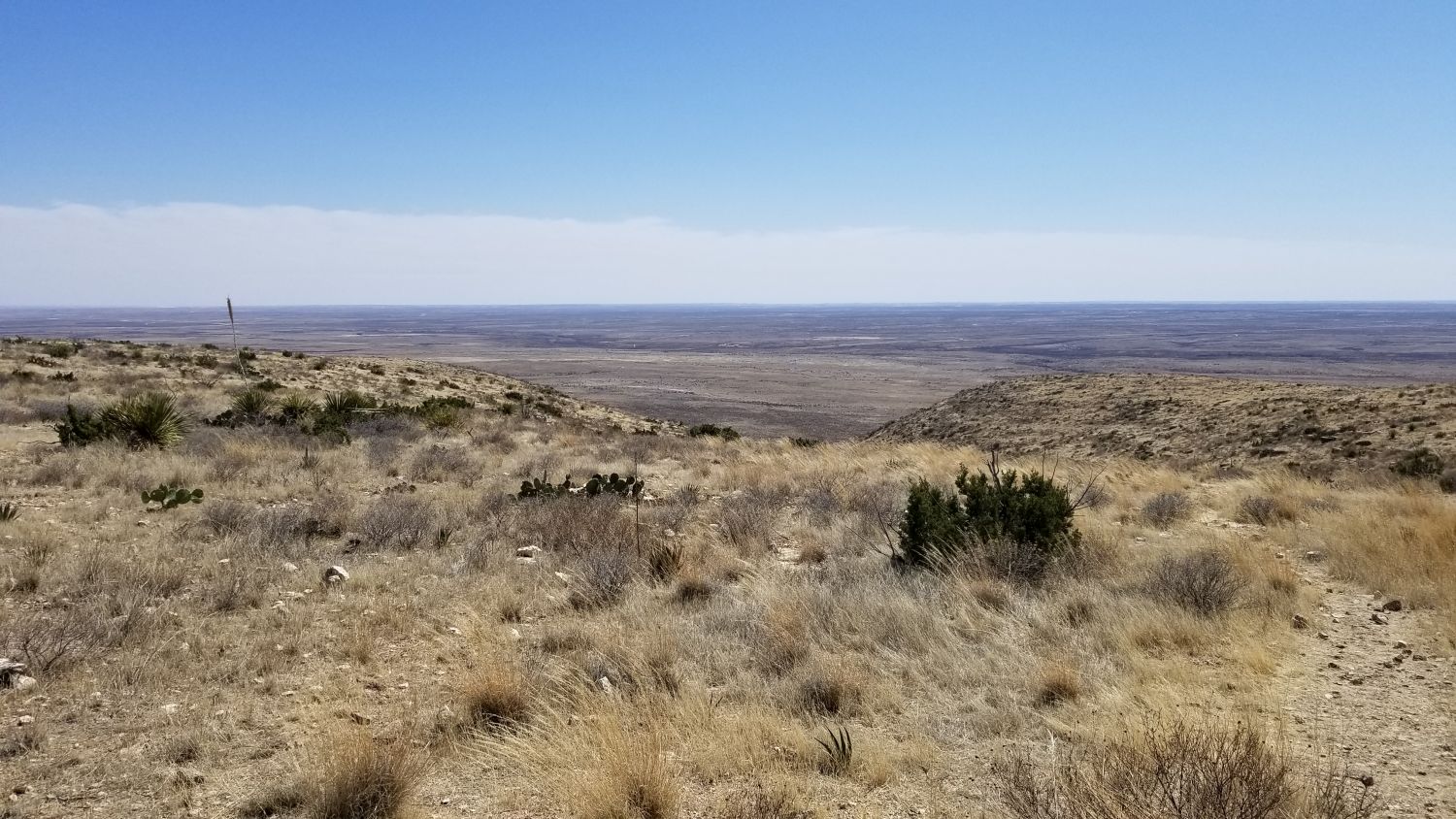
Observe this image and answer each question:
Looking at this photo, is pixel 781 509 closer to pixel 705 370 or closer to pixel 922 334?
pixel 705 370

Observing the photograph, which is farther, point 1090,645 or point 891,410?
point 891,410

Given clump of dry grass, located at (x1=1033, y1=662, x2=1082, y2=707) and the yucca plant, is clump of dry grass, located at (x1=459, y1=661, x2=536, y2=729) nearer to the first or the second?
clump of dry grass, located at (x1=1033, y1=662, x2=1082, y2=707)

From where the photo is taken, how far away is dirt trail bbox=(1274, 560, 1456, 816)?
352 cm

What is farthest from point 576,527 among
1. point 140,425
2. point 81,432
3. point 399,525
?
point 81,432

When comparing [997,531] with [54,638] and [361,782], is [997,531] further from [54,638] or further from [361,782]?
[54,638]

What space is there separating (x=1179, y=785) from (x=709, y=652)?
278 centimetres

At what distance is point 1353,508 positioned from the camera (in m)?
9.38

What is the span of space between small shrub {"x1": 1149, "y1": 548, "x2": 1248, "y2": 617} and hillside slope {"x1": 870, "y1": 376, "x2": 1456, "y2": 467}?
1297cm

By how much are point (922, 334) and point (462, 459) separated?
141711 mm

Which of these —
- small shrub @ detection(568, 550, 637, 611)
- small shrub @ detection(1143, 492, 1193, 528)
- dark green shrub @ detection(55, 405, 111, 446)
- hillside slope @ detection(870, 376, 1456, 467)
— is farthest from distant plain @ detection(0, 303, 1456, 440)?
small shrub @ detection(568, 550, 637, 611)

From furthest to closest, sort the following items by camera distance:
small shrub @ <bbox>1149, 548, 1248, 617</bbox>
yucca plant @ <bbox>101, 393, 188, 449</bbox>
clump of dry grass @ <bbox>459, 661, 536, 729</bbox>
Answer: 1. yucca plant @ <bbox>101, 393, 188, 449</bbox>
2. small shrub @ <bbox>1149, 548, 1248, 617</bbox>
3. clump of dry grass @ <bbox>459, 661, 536, 729</bbox>

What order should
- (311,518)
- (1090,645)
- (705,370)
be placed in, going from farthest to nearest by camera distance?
(705,370) < (311,518) < (1090,645)

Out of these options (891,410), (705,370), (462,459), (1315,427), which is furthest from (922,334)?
(462,459)

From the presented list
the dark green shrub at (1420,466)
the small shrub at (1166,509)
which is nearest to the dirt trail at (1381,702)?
the small shrub at (1166,509)
